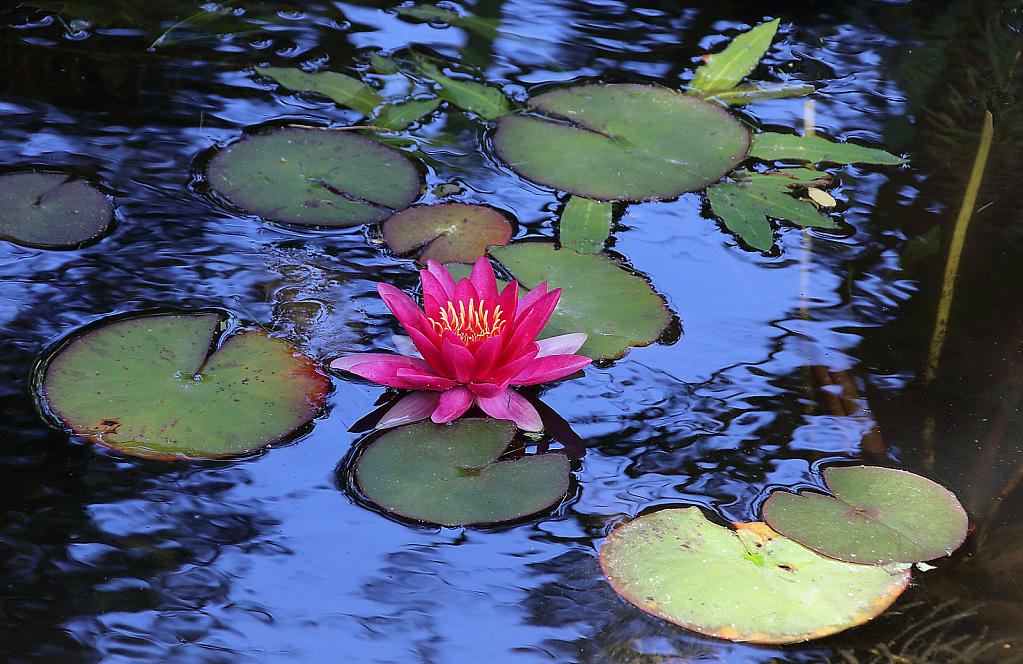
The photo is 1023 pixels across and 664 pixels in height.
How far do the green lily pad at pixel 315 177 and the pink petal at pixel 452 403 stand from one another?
784 mm

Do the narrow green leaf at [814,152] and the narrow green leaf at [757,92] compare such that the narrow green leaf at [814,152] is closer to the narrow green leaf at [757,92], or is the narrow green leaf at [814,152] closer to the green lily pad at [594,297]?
the narrow green leaf at [757,92]

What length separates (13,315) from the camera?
202 cm

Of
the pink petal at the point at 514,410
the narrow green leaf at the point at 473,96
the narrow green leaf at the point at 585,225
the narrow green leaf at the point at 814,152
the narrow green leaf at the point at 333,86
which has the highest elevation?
the narrow green leaf at the point at 814,152

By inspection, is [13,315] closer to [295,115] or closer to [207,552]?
[207,552]

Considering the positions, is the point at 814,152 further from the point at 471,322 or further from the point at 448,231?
the point at 471,322

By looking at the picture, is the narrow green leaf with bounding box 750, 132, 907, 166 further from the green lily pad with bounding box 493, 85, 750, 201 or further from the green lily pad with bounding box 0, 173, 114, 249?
the green lily pad with bounding box 0, 173, 114, 249

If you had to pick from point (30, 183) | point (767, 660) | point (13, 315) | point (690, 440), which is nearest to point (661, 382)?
point (690, 440)

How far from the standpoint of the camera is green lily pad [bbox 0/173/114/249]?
2.24 meters

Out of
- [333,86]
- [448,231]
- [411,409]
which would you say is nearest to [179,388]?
[411,409]

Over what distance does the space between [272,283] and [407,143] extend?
2.64ft

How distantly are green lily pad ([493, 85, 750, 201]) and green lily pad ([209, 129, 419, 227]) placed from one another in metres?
0.41

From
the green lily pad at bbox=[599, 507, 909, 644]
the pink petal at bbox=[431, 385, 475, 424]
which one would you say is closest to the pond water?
the green lily pad at bbox=[599, 507, 909, 644]

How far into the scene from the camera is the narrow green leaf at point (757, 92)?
2949 mm

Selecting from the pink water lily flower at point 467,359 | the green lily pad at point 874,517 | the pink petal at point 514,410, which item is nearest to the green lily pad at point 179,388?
the pink water lily flower at point 467,359
